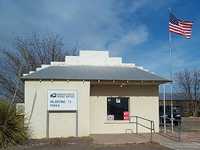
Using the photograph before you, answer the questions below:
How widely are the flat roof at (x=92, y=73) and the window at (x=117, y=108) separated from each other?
5.74 feet

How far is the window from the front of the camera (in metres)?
24.3

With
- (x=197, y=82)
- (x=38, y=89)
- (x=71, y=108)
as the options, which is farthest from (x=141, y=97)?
(x=197, y=82)

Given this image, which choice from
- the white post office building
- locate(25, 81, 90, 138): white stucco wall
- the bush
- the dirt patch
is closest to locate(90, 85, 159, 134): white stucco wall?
the white post office building

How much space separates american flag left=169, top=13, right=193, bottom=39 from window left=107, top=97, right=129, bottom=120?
5222mm

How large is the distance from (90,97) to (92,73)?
5.26 feet

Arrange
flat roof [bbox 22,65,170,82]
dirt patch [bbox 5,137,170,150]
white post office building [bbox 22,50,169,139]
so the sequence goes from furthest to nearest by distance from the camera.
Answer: flat roof [bbox 22,65,170,82]
white post office building [bbox 22,50,169,139]
dirt patch [bbox 5,137,170,150]

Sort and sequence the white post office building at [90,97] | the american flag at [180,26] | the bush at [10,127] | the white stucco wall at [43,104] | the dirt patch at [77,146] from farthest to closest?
1. the american flag at [180,26]
2. the white post office building at [90,97]
3. the white stucco wall at [43,104]
4. the bush at [10,127]
5. the dirt patch at [77,146]

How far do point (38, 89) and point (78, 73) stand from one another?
279 centimetres

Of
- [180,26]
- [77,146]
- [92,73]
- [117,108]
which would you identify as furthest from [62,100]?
[180,26]

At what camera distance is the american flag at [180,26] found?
23.9 m

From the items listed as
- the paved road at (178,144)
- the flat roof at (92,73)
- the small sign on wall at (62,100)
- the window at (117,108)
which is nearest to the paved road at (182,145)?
the paved road at (178,144)

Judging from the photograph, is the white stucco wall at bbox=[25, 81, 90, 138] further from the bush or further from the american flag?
the american flag

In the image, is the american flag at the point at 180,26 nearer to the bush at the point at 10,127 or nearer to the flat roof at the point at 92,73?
the flat roof at the point at 92,73

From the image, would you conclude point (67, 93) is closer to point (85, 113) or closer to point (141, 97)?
point (85, 113)
